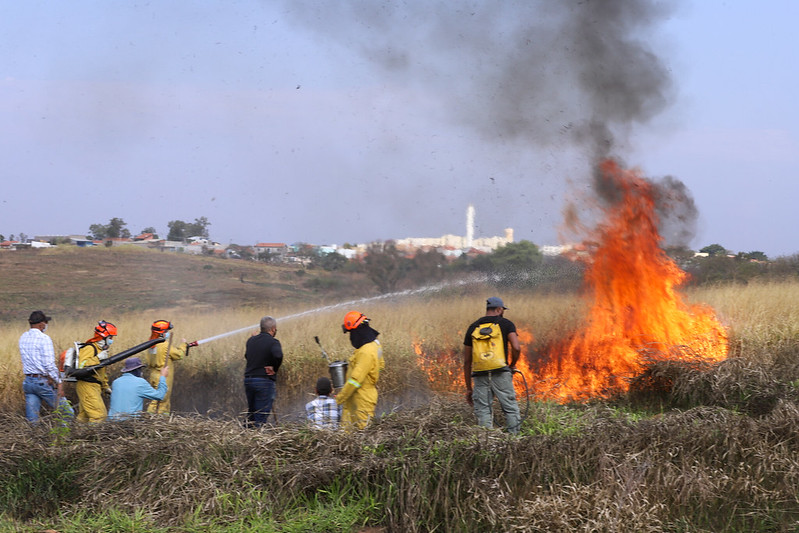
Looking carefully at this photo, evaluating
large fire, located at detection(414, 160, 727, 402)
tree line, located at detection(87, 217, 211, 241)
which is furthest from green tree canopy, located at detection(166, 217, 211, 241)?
large fire, located at detection(414, 160, 727, 402)

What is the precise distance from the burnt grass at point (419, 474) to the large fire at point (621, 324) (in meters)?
3.19

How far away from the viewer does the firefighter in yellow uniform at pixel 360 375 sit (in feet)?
25.1

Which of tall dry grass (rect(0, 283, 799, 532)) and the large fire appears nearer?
tall dry grass (rect(0, 283, 799, 532))

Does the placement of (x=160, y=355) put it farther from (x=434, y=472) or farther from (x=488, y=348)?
(x=434, y=472)

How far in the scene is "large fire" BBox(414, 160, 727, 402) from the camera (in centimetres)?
1056

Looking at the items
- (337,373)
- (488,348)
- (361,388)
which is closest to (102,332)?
(337,373)

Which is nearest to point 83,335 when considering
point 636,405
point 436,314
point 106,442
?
point 436,314

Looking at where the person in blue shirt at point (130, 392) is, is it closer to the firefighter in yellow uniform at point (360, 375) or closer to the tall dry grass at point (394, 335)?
the tall dry grass at point (394, 335)

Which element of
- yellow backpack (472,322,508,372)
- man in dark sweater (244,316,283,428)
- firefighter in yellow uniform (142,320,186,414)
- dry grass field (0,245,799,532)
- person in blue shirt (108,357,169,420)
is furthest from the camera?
firefighter in yellow uniform (142,320,186,414)

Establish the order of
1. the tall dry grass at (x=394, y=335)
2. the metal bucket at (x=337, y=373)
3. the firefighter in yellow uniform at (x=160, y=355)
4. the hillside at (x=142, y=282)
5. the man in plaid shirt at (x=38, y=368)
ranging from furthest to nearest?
the hillside at (x=142, y=282), the tall dry grass at (x=394, y=335), the firefighter in yellow uniform at (x=160, y=355), the man in plaid shirt at (x=38, y=368), the metal bucket at (x=337, y=373)

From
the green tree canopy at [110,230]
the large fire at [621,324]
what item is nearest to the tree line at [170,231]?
the green tree canopy at [110,230]

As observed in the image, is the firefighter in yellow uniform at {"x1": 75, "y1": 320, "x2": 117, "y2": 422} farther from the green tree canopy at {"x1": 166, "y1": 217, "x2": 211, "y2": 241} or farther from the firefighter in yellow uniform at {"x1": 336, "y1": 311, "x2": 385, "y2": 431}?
the green tree canopy at {"x1": 166, "y1": 217, "x2": 211, "y2": 241}

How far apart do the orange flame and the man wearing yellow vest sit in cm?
248

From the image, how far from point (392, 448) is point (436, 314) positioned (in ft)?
27.2
